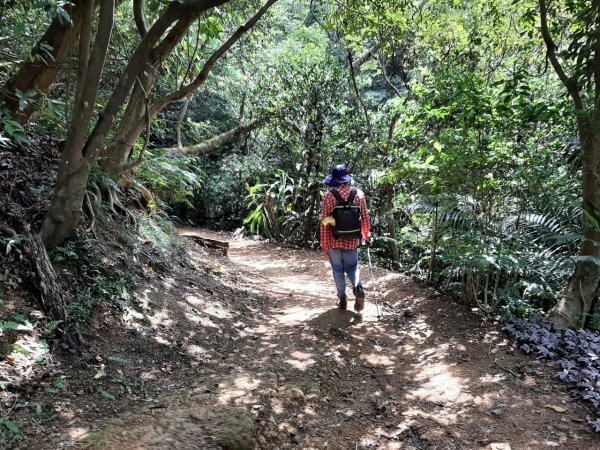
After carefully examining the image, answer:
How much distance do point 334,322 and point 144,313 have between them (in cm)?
231

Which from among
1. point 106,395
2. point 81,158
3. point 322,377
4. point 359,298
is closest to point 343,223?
point 359,298

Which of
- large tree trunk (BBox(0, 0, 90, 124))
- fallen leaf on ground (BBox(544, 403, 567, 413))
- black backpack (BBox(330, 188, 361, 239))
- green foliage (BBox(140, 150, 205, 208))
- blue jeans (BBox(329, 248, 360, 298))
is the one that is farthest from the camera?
green foliage (BBox(140, 150, 205, 208))

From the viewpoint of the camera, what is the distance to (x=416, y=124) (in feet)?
22.4

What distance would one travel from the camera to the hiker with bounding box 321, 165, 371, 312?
18.4 feet

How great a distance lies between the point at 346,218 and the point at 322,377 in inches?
80.4

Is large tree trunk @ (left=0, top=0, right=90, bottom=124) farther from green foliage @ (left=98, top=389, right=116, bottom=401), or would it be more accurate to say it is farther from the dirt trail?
the dirt trail

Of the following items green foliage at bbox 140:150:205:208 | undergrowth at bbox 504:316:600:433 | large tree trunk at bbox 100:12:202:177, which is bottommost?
undergrowth at bbox 504:316:600:433

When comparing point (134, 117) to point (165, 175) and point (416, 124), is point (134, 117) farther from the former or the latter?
point (416, 124)

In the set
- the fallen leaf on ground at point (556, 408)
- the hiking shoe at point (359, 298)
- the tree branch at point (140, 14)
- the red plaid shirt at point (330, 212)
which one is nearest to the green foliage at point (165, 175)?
the tree branch at point (140, 14)

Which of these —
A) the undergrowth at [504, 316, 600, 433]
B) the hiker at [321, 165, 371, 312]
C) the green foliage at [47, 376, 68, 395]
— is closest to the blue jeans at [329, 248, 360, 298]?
the hiker at [321, 165, 371, 312]

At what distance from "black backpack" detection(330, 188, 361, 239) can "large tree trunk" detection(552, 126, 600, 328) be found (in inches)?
100

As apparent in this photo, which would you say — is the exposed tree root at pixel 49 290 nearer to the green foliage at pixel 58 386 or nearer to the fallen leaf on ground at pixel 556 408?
the green foliage at pixel 58 386

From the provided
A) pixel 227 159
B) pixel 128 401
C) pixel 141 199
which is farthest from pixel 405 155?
pixel 227 159

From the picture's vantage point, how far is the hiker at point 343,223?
18.4 ft
